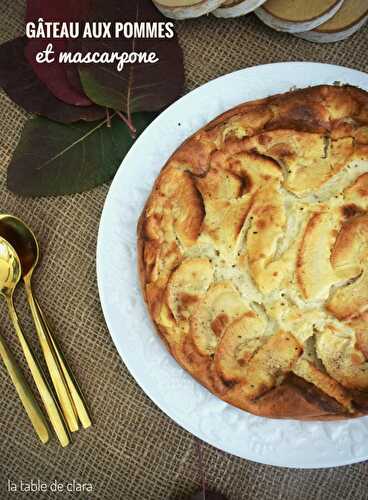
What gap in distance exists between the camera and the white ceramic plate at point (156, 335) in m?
1.97

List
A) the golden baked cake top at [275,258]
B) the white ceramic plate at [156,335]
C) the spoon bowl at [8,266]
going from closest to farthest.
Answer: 1. the golden baked cake top at [275,258]
2. the white ceramic plate at [156,335]
3. the spoon bowl at [8,266]

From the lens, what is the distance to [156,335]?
6.63 ft

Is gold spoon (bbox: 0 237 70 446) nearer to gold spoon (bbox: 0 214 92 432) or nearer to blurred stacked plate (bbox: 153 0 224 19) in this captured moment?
gold spoon (bbox: 0 214 92 432)

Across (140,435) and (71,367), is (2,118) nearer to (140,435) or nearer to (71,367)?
(71,367)

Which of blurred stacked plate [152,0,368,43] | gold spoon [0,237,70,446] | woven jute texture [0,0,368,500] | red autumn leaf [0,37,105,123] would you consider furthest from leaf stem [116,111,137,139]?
gold spoon [0,237,70,446]

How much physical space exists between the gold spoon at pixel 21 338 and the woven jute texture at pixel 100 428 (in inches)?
2.5

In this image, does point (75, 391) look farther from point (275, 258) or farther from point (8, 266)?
point (275, 258)

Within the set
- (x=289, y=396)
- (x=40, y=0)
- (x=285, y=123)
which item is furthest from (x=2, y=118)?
(x=289, y=396)

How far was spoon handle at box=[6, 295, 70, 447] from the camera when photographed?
2098 millimetres

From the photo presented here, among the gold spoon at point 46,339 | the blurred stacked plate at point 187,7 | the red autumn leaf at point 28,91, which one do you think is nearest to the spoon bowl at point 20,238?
the gold spoon at point 46,339

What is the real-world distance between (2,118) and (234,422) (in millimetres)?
1392

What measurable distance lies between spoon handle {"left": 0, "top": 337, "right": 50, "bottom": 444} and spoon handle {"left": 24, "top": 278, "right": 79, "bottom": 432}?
0.28 feet

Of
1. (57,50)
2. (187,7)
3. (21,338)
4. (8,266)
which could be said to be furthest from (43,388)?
(187,7)

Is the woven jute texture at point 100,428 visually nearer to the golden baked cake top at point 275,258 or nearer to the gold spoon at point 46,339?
the gold spoon at point 46,339
